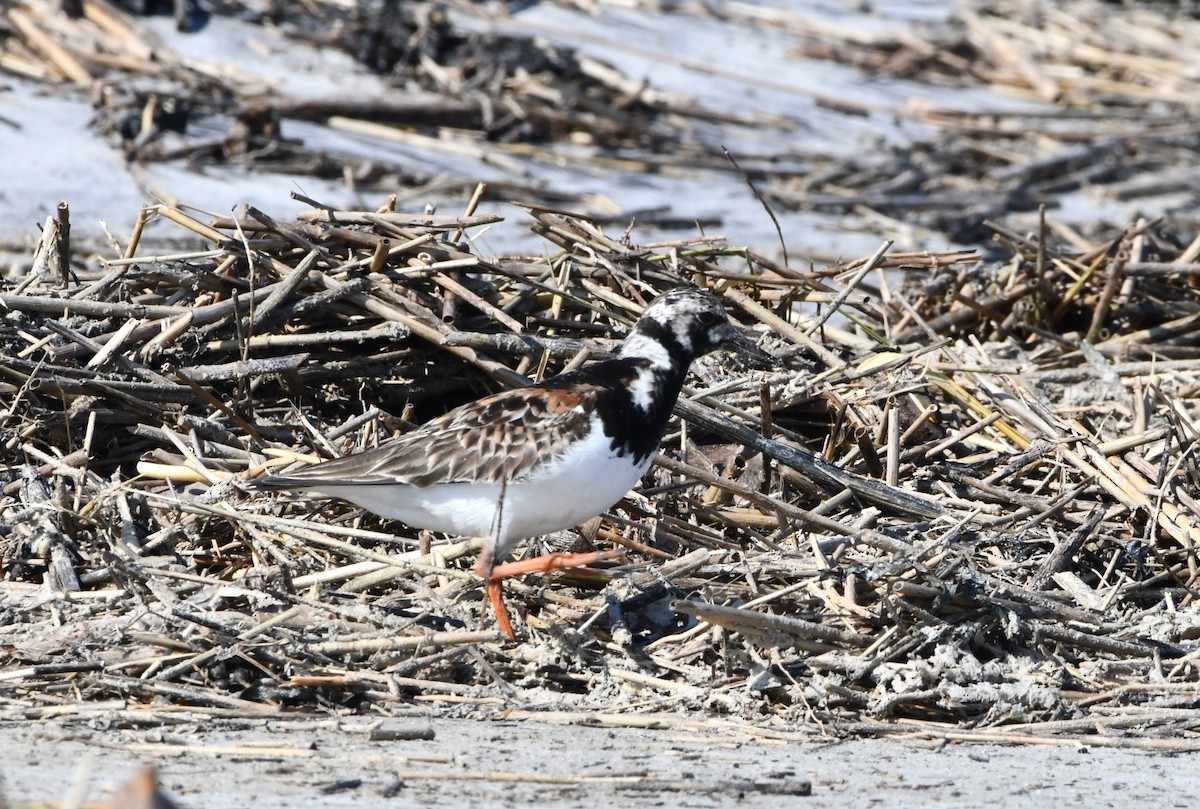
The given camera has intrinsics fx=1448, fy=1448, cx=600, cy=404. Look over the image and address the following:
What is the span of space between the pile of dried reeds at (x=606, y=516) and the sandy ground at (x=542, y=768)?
21 centimetres

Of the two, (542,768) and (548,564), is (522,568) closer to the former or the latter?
(548,564)

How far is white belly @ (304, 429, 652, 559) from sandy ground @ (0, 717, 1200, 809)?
77cm

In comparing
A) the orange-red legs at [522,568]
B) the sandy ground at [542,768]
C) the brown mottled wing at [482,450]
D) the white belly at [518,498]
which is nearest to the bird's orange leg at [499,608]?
the orange-red legs at [522,568]

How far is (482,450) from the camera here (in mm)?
4527

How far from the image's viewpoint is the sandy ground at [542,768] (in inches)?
125

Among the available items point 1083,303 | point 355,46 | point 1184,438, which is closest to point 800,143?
point 355,46

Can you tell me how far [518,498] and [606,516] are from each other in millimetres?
619

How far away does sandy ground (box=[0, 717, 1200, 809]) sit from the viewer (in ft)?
10.4

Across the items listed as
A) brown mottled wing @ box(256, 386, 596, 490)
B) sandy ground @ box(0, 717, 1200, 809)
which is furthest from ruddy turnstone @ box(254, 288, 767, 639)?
sandy ground @ box(0, 717, 1200, 809)

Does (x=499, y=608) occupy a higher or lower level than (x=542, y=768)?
lower

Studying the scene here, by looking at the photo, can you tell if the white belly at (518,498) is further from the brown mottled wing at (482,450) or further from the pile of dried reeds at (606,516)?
the pile of dried reeds at (606,516)

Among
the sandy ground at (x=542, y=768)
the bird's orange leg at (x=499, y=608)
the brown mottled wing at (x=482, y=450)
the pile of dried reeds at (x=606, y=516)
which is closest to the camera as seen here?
the sandy ground at (x=542, y=768)

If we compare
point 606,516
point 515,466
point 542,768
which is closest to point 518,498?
point 515,466

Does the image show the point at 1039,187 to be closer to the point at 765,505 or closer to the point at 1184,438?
the point at 1184,438
